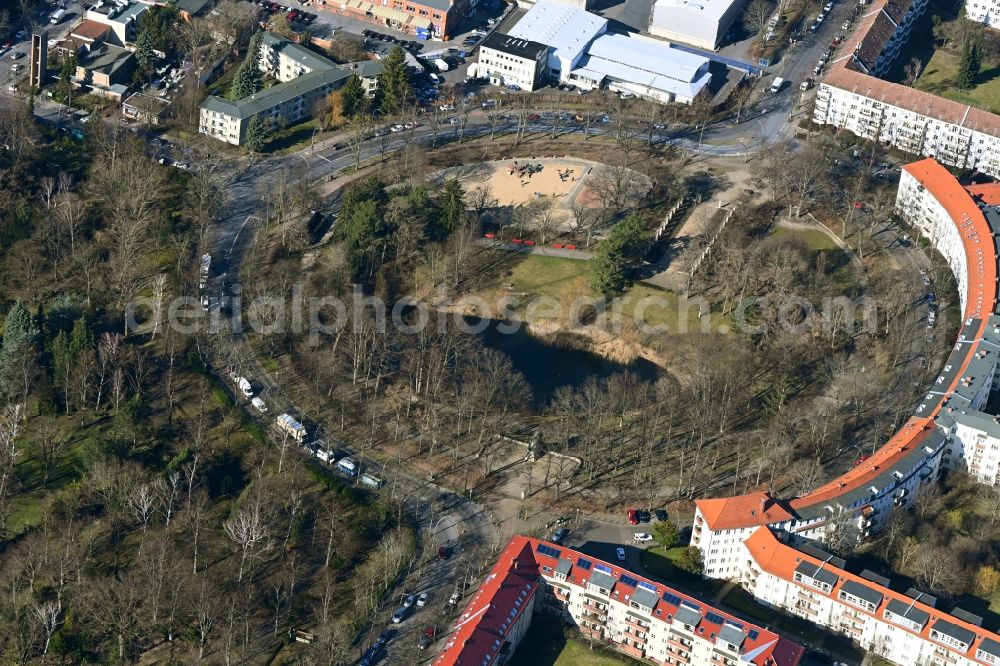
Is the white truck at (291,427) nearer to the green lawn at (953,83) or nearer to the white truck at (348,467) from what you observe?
the white truck at (348,467)

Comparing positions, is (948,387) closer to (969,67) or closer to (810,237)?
(810,237)

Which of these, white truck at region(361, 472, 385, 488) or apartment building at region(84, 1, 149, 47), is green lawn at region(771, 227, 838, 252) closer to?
white truck at region(361, 472, 385, 488)

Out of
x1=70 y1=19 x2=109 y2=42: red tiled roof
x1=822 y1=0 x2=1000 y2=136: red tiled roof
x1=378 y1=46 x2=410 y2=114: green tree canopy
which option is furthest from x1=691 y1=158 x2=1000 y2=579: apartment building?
x1=70 y1=19 x2=109 y2=42: red tiled roof

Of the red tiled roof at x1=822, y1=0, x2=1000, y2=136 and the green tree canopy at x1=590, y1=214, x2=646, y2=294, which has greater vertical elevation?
the red tiled roof at x1=822, y1=0, x2=1000, y2=136

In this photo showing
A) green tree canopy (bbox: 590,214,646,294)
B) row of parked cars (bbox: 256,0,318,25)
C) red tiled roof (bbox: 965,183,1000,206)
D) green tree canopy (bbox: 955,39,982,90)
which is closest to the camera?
green tree canopy (bbox: 590,214,646,294)

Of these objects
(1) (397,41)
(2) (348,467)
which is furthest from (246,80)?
(2) (348,467)
